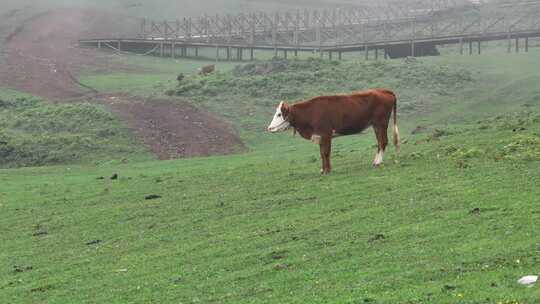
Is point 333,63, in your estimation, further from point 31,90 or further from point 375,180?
point 375,180

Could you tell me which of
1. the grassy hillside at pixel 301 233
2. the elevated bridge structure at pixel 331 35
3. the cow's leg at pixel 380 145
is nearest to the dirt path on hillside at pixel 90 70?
the elevated bridge structure at pixel 331 35

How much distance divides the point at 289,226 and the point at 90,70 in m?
42.6

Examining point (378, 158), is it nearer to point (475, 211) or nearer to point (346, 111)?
point (346, 111)

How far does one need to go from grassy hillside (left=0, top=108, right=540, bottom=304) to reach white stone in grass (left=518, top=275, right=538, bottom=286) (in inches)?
6.2

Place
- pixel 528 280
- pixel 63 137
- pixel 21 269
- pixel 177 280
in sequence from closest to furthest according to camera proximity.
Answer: pixel 528 280 < pixel 177 280 < pixel 21 269 < pixel 63 137

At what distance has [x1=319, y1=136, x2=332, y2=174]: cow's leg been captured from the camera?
20.0 m

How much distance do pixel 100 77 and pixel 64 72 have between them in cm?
225

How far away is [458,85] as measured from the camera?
1619 inches

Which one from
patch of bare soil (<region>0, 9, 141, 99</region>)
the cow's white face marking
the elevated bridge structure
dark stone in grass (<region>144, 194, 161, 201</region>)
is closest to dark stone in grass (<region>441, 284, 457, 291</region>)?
the cow's white face marking

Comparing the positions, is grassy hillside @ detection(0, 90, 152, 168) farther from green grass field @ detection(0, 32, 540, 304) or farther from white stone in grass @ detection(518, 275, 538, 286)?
white stone in grass @ detection(518, 275, 538, 286)

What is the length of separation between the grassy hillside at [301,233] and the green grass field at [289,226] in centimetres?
4

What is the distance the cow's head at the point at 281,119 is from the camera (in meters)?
20.5

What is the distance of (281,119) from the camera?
20578 mm

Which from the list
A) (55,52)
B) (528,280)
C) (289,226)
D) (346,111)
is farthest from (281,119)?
(55,52)
